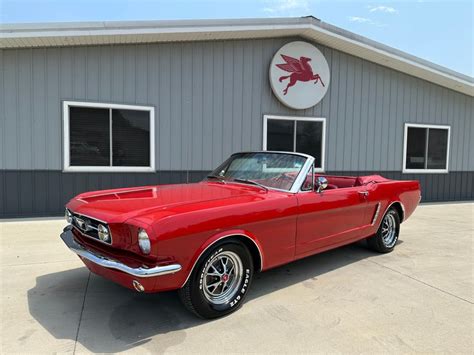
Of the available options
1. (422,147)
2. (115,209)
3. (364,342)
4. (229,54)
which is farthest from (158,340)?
(422,147)

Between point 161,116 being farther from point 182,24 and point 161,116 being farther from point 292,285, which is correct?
point 292,285

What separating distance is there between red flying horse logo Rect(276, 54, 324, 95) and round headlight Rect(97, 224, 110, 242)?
736cm

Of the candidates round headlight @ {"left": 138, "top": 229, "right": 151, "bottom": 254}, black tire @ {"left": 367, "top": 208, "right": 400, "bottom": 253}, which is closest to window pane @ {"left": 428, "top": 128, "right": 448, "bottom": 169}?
black tire @ {"left": 367, "top": 208, "right": 400, "bottom": 253}

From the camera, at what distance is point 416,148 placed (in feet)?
38.4

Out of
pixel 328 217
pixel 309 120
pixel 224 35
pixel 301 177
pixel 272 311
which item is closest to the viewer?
pixel 272 311

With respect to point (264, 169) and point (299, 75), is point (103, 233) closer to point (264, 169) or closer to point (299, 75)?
point (264, 169)

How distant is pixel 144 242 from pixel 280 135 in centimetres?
741

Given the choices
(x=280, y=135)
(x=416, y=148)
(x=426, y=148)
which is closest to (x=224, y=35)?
(x=280, y=135)

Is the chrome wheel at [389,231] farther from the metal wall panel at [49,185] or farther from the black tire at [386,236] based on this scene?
the metal wall panel at [49,185]

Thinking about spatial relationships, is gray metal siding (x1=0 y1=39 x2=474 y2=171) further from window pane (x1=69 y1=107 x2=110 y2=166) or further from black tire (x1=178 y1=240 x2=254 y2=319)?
black tire (x1=178 y1=240 x2=254 y2=319)

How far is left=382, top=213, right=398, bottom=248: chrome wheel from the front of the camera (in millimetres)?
5596

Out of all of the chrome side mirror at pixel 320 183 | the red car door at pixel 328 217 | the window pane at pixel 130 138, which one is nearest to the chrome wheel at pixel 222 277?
the red car door at pixel 328 217

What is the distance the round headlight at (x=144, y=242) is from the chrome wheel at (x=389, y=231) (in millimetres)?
4092

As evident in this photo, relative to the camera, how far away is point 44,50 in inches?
295
